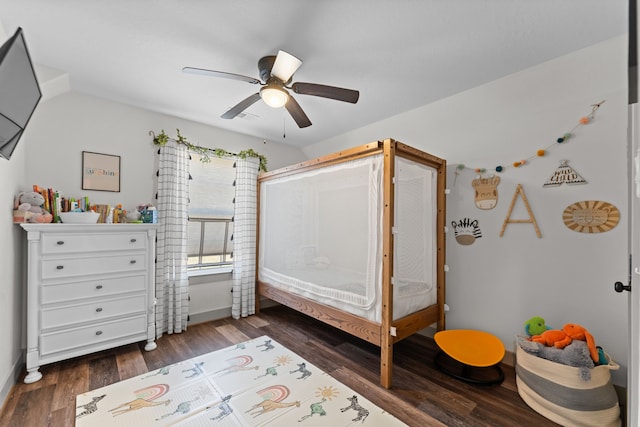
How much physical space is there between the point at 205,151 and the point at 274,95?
1.77m

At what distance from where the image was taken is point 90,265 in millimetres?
2322

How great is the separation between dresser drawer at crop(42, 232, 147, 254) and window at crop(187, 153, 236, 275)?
32.8 inches

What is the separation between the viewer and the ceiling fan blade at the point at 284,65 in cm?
169

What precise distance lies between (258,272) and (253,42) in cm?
271

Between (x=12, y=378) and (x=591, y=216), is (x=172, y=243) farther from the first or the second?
(x=591, y=216)

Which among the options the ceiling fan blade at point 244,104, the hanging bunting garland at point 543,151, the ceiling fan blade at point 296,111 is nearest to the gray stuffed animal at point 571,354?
the hanging bunting garland at point 543,151

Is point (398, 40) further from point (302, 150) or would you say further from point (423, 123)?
point (302, 150)

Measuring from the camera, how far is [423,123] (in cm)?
294

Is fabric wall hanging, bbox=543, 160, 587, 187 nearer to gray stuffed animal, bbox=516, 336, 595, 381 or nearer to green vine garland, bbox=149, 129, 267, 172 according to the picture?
gray stuffed animal, bbox=516, 336, 595, 381

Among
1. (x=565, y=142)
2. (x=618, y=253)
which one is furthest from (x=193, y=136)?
(x=618, y=253)

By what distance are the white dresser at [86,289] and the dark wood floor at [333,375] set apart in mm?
196

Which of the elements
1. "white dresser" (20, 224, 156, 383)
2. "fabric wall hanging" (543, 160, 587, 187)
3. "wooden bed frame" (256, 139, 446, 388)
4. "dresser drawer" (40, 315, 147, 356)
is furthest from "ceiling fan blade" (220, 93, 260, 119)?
"fabric wall hanging" (543, 160, 587, 187)

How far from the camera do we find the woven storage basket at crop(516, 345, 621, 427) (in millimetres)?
1604

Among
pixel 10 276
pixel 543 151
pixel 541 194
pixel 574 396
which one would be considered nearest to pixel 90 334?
pixel 10 276
